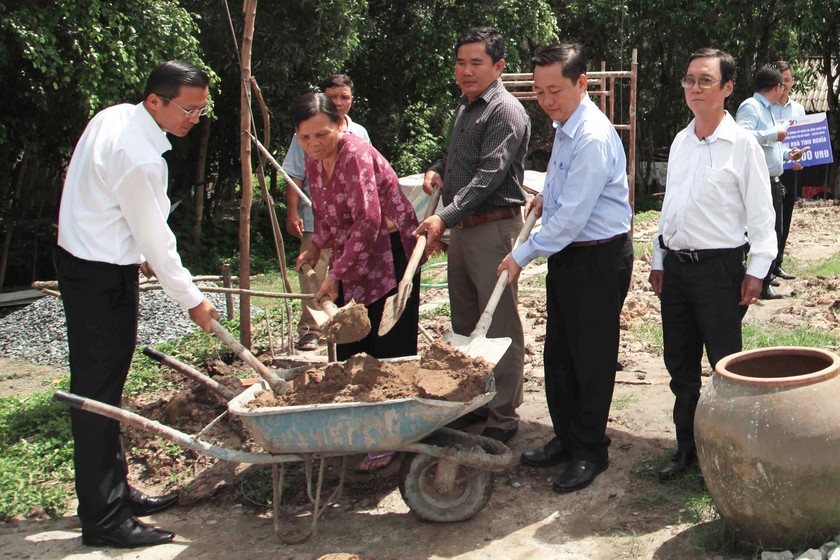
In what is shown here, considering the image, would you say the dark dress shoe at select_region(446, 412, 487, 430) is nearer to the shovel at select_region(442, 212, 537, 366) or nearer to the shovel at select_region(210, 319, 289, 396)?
the shovel at select_region(442, 212, 537, 366)

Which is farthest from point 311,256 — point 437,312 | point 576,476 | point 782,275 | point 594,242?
point 782,275

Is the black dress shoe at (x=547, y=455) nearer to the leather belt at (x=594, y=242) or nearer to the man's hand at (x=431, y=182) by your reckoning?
the leather belt at (x=594, y=242)

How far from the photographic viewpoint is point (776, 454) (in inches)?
125

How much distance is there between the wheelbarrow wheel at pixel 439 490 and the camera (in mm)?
3904

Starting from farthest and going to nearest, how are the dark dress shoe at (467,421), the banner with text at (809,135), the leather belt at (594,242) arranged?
the banner with text at (809,135) < the dark dress shoe at (467,421) < the leather belt at (594,242)

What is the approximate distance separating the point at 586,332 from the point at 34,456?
3073mm

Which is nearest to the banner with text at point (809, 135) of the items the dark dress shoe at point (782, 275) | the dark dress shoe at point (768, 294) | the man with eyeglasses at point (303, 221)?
the dark dress shoe at point (782, 275)

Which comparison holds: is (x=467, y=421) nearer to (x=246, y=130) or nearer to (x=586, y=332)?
(x=586, y=332)

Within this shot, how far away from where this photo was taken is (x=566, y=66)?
3.92 meters

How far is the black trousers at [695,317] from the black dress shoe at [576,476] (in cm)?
43

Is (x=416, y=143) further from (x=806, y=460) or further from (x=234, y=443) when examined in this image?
(x=806, y=460)

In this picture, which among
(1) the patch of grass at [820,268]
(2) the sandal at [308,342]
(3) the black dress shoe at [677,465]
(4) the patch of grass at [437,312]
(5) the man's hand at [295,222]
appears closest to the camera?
(3) the black dress shoe at [677,465]

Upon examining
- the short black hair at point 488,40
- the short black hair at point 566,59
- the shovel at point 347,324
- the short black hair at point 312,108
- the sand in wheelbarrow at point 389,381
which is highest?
the short black hair at point 488,40

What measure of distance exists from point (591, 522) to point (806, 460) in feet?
3.50
